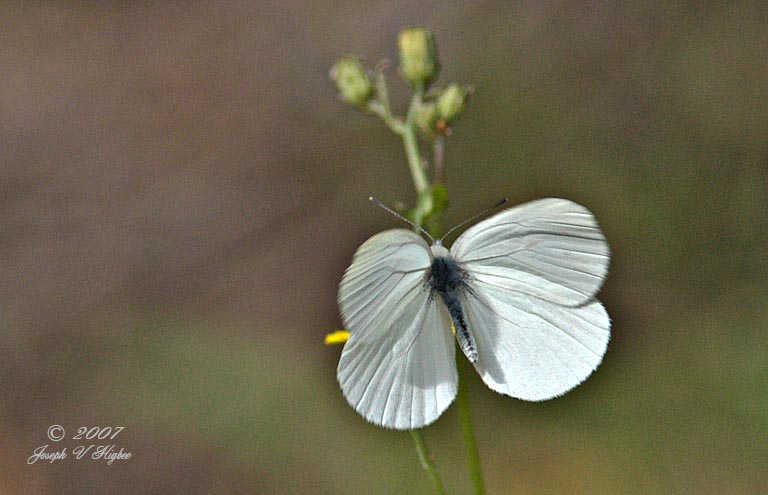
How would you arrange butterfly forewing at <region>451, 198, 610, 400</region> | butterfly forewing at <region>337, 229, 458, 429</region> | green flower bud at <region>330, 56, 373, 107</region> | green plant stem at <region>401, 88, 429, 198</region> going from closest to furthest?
butterfly forewing at <region>337, 229, 458, 429</region>, butterfly forewing at <region>451, 198, 610, 400</region>, green plant stem at <region>401, 88, 429, 198</region>, green flower bud at <region>330, 56, 373, 107</region>

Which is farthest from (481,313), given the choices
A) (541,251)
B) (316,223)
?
(316,223)

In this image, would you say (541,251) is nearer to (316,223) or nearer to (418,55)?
(418,55)

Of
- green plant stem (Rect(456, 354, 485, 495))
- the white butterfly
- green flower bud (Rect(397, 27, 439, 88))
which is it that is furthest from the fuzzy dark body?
green flower bud (Rect(397, 27, 439, 88))

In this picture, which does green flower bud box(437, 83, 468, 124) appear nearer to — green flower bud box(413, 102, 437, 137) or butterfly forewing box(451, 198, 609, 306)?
green flower bud box(413, 102, 437, 137)

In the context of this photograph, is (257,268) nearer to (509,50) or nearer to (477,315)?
(509,50)

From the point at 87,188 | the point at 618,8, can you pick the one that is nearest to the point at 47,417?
the point at 87,188
